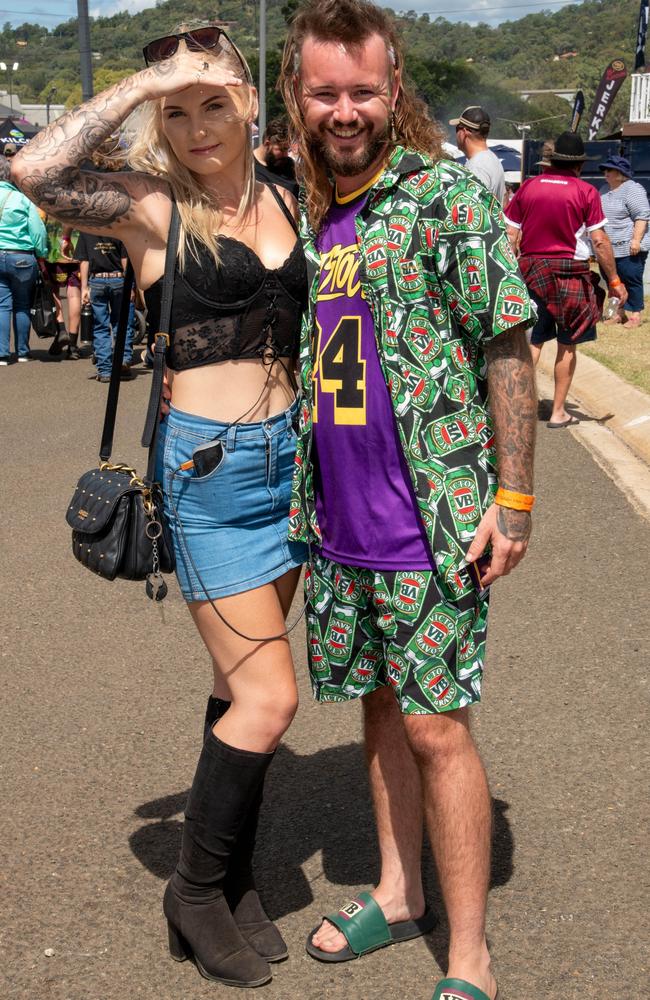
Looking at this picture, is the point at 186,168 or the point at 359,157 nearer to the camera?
the point at 359,157

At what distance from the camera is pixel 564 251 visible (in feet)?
28.8

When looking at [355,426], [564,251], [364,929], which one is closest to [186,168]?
[355,426]

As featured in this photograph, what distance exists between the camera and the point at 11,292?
41.5ft

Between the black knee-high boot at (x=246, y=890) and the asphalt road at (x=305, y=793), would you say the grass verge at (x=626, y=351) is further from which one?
the black knee-high boot at (x=246, y=890)

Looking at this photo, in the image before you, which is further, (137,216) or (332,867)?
(332,867)

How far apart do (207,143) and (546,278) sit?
648cm

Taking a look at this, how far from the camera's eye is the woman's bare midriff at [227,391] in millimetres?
2738

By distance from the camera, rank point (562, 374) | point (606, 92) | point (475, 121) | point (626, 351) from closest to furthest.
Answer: point (562, 374) < point (475, 121) < point (626, 351) < point (606, 92)

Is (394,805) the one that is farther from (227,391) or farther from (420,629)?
(227,391)

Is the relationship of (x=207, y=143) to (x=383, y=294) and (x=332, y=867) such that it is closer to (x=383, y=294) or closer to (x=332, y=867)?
(x=383, y=294)

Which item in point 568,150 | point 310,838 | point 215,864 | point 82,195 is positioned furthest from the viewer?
point 568,150

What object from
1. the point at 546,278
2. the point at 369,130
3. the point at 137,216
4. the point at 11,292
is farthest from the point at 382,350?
the point at 11,292

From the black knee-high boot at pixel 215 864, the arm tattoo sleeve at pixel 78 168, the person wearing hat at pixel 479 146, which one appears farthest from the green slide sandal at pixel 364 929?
the person wearing hat at pixel 479 146

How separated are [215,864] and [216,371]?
3.69ft
